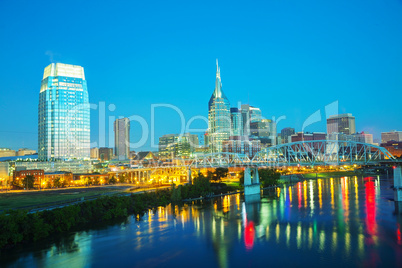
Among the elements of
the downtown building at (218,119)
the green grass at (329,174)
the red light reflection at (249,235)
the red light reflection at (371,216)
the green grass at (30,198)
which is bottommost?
the red light reflection at (249,235)

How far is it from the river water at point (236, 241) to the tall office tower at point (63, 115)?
75563 millimetres

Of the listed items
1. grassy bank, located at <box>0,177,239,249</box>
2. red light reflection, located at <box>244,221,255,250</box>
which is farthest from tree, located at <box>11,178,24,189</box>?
red light reflection, located at <box>244,221,255,250</box>

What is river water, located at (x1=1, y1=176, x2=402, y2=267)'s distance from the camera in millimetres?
22905

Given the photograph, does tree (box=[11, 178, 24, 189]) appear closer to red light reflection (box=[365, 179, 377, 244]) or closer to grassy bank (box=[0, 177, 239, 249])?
grassy bank (box=[0, 177, 239, 249])

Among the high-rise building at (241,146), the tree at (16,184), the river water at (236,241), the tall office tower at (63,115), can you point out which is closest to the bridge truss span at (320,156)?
the river water at (236,241)

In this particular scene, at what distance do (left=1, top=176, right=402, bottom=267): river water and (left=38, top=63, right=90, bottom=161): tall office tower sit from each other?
75563 mm

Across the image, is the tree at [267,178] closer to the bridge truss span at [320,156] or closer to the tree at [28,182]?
the bridge truss span at [320,156]

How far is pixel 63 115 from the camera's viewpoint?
10600 centimetres

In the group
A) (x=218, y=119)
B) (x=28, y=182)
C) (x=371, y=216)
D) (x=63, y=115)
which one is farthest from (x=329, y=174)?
(x=218, y=119)

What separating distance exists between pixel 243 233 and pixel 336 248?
8.21 meters

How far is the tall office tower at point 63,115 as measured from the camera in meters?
105

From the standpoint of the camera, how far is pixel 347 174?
97.2 m

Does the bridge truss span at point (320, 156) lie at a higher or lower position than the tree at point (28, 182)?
higher

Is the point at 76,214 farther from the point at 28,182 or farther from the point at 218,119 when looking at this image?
the point at 218,119
